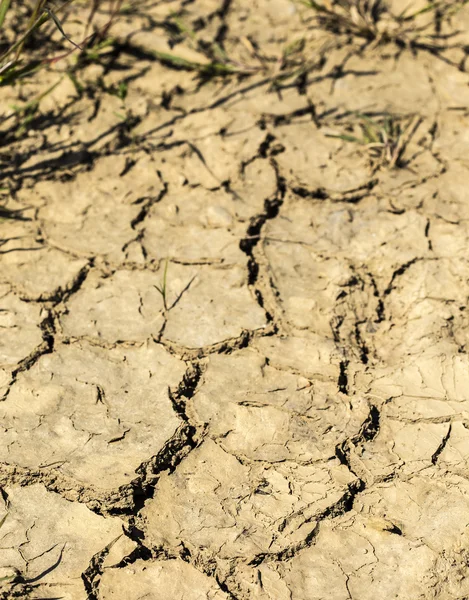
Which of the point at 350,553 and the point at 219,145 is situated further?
the point at 219,145

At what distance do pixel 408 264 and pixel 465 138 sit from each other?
687mm

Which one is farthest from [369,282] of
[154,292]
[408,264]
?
[154,292]

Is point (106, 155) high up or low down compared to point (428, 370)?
up

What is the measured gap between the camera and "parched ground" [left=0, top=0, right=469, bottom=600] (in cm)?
174

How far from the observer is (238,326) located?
7.09 ft

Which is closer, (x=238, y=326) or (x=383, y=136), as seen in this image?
(x=238, y=326)

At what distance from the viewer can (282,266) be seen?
2.30 metres

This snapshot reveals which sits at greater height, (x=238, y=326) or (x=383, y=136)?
(x=383, y=136)

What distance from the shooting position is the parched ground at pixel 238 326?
68.4 inches

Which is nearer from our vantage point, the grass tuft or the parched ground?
the parched ground

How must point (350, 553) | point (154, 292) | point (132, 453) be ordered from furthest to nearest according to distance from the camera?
point (154, 292), point (132, 453), point (350, 553)

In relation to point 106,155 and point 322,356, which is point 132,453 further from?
point 106,155

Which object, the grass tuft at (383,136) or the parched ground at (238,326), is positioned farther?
the grass tuft at (383,136)

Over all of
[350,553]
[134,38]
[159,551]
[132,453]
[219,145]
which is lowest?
[350,553]
